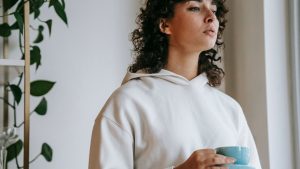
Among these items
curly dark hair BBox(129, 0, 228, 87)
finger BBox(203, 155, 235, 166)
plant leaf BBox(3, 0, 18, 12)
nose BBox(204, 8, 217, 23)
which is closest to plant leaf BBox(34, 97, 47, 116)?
plant leaf BBox(3, 0, 18, 12)

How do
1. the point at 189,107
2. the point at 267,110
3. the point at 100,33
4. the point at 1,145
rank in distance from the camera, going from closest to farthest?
1. the point at 189,107
2. the point at 1,145
3. the point at 267,110
4. the point at 100,33

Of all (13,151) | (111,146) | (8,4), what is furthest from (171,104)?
(8,4)

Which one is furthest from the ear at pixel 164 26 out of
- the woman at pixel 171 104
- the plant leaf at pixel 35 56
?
the plant leaf at pixel 35 56

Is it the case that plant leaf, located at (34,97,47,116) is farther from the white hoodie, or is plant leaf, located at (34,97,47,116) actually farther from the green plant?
the white hoodie

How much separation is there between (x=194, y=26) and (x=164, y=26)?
12 centimetres

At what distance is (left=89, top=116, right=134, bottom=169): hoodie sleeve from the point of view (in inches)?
41.3

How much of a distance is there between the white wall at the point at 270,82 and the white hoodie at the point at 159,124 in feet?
1.26

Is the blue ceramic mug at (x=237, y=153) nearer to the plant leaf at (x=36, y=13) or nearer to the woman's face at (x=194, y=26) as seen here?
the woman's face at (x=194, y=26)

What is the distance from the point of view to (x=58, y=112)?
175cm

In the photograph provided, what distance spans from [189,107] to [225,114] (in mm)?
124

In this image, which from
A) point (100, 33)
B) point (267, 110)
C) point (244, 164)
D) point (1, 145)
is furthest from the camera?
point (100, 33)

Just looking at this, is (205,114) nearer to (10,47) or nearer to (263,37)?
(263,37)

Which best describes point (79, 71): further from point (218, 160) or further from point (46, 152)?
point (218, 160)

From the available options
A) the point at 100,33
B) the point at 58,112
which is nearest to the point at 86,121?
the point at 58,112
